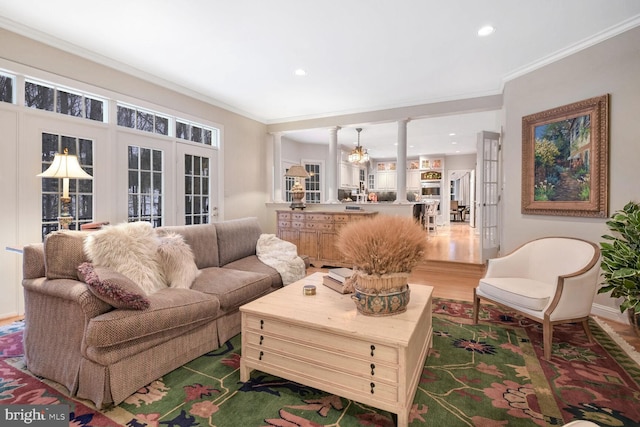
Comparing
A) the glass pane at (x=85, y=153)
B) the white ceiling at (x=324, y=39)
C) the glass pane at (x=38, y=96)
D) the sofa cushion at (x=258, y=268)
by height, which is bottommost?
the sofa cushion at (x=258, y=268)

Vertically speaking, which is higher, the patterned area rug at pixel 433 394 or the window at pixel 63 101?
the window at pixel 63 101

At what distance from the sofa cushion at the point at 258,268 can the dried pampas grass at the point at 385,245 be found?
1.48 meters

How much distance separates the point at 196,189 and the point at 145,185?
856 millimetres

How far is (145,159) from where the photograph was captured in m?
4.18

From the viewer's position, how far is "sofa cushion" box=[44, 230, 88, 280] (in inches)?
72.3

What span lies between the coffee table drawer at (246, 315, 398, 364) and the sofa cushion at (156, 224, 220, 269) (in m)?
1.34

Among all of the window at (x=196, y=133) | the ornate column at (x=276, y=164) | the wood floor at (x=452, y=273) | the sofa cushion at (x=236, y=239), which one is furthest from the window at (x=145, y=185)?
the ornate column at (x=276, y=164)

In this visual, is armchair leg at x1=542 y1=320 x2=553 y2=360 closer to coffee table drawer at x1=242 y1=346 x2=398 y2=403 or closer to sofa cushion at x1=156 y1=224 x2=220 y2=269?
coffee table drawer at x1=242 y1=346 x2=398 y2=403

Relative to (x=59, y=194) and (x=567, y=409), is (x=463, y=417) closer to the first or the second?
(x=567, y=409)

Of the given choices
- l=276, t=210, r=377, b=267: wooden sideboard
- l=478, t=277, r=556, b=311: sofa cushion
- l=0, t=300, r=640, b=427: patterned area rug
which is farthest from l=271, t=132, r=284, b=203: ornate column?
l=478, t=277, r=556, b=311: sofa cushion

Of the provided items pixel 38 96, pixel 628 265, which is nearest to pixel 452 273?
pixel 628 265

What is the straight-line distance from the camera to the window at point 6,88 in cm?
293

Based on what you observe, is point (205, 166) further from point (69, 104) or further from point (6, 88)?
→ point (6, 88)

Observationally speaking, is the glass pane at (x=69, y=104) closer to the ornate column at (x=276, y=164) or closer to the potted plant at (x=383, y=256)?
the ornate column at (x=276, y=164)
